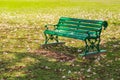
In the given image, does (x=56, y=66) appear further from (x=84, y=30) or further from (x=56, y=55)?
(x=84, y=30)

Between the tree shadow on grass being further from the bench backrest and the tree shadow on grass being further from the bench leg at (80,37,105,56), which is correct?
the bench backrest

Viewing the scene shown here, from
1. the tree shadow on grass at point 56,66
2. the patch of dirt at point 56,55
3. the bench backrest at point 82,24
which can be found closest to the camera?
the tree shadow on grass at point 56,66

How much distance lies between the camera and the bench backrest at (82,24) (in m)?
11.2

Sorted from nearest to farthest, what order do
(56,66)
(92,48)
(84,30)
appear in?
(56,66)
(92,48)
(84,30)

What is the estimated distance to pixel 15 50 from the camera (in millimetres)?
12281

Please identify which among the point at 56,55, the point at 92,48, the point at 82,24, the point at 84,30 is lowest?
the point at 56,55

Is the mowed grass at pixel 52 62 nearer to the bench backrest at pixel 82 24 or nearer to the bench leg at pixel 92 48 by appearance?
the bench leg at pixel 92 48

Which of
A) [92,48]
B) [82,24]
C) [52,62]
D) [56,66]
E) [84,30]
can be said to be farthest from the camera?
[82,24]

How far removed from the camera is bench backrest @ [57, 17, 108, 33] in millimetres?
11211

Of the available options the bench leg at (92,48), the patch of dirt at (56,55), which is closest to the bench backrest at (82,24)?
the bench leg at (92,48)

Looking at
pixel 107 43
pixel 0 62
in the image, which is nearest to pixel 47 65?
pixel 0 62

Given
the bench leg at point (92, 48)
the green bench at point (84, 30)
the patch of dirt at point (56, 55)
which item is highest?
the green bench at point (84, 30)

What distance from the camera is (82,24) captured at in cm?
1192

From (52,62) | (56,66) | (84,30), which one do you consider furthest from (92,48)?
(56,66)
